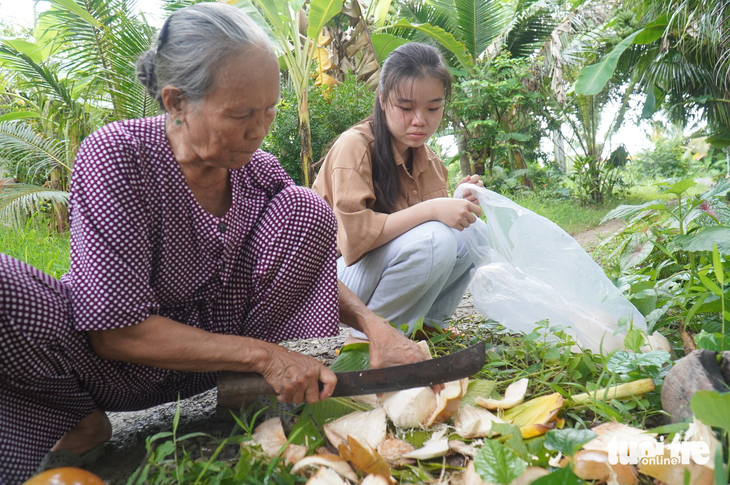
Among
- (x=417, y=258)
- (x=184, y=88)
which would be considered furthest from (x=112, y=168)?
(x=417, y=258)

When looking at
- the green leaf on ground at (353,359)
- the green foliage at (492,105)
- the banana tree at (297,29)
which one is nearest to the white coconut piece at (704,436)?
the green leaf on ground at (353,359)

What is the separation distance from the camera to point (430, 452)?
3.50 feet

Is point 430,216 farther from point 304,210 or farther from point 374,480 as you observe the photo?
point 374,480

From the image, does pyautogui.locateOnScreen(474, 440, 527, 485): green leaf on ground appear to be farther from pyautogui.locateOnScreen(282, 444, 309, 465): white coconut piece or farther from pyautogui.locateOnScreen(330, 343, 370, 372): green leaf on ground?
pyautogui.locateOnScreen(330, 343, 370, 372): green leaf on ground

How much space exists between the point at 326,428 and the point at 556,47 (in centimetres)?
777

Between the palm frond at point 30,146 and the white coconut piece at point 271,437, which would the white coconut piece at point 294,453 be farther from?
the palm frond at point 30,146

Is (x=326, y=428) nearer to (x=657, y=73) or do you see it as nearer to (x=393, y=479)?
(x=393, y=479)

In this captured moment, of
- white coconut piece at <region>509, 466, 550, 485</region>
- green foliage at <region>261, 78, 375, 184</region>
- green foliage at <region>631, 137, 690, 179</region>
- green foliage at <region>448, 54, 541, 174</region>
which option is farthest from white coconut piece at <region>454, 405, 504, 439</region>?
green foliage at <region>631, 137, 690, 179</region>

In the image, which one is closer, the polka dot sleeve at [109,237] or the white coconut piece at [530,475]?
the white coconut piece at [530,475]

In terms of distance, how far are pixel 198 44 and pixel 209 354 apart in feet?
Result: 2.10

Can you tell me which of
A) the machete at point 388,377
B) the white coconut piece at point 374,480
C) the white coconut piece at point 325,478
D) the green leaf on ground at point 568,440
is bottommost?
the white coconut piece at point 325,478

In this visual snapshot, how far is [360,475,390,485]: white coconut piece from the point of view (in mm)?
933

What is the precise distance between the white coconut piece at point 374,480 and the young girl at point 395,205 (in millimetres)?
858

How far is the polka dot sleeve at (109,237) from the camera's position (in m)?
0.98
